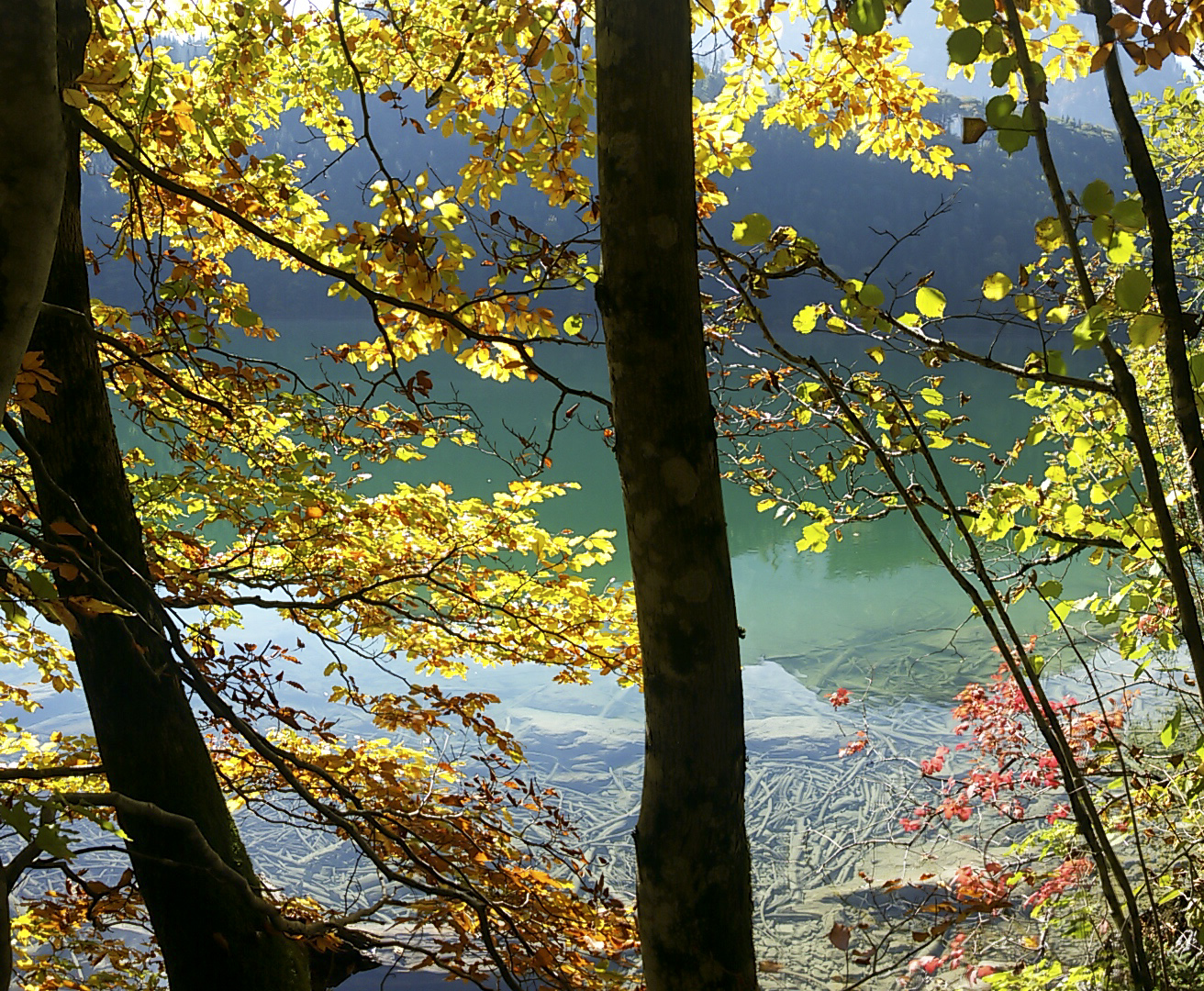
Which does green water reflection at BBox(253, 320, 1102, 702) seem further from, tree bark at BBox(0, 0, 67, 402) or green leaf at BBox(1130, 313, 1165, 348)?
tree bark at BBox(0, 0, 67, 402)

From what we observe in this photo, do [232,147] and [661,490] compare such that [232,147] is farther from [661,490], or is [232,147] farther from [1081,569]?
[1081,569]

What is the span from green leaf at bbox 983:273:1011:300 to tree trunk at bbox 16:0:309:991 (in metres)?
2.36

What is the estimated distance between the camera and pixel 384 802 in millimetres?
3271

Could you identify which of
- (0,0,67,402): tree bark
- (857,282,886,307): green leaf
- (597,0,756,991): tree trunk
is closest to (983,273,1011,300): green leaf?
(857,282,886,307): green leaf

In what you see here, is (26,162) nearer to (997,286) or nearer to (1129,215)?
(1129,215)

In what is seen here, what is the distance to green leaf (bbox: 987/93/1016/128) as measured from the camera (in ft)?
3.88

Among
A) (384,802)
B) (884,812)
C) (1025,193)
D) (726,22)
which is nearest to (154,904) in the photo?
(384,802)

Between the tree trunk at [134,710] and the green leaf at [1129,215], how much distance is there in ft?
8.38

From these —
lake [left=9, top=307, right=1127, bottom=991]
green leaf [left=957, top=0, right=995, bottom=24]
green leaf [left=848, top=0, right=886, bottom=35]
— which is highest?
green leaf [left=848, top=0, right=886, bottom=35]

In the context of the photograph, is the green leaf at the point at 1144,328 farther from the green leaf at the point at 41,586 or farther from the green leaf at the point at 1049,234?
the green leaf at the point at 41,586

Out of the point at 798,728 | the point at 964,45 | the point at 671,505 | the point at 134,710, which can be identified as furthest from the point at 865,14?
the point at 798,728

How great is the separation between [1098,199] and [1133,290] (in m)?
0.20

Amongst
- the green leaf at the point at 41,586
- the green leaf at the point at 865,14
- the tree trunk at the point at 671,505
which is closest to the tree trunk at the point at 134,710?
the green leaf at the point at 41,586

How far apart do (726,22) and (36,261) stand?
3.55m
